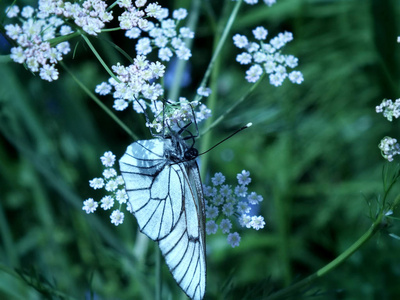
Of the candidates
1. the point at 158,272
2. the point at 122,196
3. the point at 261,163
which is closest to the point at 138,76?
the point at 122,196

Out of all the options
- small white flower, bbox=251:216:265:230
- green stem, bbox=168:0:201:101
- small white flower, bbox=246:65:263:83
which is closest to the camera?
small white flower, bbox=251:216:265:230

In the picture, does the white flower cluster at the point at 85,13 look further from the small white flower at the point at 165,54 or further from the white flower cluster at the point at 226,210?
the white flower cluster at the point at 226,210

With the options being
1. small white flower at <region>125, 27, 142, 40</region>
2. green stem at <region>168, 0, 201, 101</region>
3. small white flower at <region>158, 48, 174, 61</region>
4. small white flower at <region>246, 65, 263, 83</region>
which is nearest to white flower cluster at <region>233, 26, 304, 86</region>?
small white flower at <region>246, 65, 263, 83</region>

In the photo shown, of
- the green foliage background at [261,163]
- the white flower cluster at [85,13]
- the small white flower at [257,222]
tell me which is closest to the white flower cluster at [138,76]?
the white flower cluster at [85,13]

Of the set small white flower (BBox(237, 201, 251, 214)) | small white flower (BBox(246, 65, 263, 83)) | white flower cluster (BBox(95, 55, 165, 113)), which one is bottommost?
small white flower (BBox(237, 201, 251, 214))

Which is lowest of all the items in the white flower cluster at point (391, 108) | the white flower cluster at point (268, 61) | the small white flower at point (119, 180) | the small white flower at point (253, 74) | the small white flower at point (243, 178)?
the small white flower at point (119, 180)

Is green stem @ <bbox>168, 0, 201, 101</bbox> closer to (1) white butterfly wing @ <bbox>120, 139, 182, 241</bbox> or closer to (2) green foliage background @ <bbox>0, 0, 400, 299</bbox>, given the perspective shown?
(2) green foliage background @ <bbox>0, 0, 400, 299</bbox>
